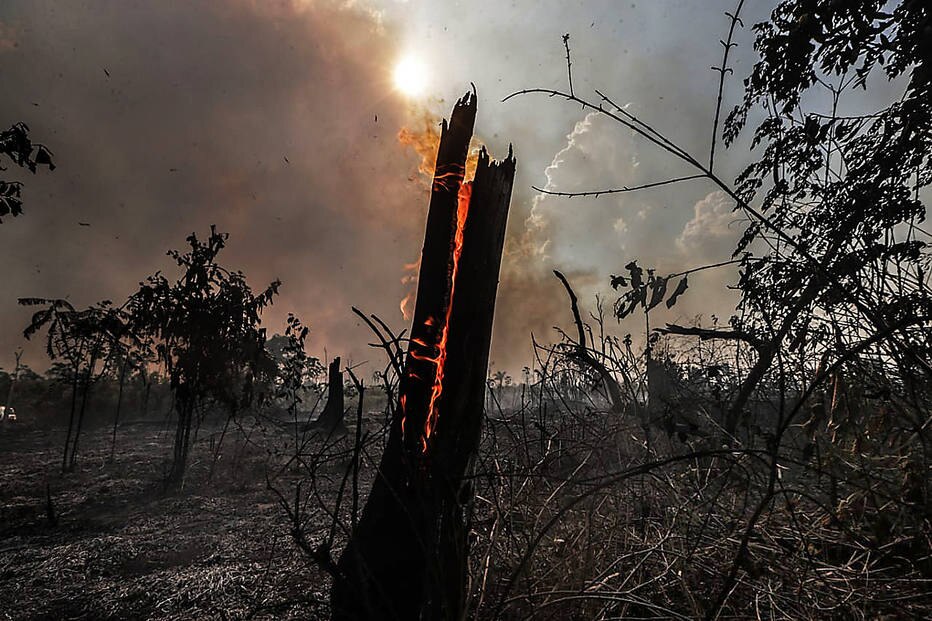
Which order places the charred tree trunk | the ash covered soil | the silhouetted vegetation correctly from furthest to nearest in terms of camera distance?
the charred tree trunk < the ash covered soil < the silhouetted vegetation

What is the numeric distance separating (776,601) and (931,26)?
497 centimetres

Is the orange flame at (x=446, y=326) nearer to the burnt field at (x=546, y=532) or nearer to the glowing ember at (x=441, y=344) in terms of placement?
the glowing ember at (x=441, y=344)

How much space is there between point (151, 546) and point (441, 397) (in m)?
5.14

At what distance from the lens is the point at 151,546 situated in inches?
200

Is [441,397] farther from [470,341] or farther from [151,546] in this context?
[151,546]

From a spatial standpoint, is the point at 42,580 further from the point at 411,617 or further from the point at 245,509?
the point at 411,617

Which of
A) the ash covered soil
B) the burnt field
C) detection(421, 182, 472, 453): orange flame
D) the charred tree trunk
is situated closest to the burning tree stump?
detection(421, 182, 472, 453): orange flame

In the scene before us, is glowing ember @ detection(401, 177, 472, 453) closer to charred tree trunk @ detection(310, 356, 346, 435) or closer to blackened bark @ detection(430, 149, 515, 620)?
blackened bark @ detection(430, 149, 515, 620)

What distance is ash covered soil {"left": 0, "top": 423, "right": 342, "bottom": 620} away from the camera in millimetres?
Answer: 3619

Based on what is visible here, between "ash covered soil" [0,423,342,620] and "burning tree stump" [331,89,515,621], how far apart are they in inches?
14.6

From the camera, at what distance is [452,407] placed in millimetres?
2219

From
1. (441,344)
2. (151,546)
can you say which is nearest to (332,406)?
(151,546)

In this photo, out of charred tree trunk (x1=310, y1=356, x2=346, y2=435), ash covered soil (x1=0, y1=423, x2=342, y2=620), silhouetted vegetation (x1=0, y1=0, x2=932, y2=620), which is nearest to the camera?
silhouetted vegetation (x1=0, y1=0, x2=932, y2=620)

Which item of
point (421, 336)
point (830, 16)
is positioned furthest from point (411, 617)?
point (830, 16)
